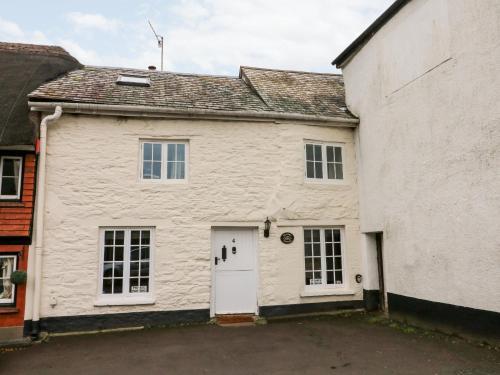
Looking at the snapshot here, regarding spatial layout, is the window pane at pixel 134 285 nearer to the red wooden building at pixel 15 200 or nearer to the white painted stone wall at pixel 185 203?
the white painted stone wall at pixel 185 203

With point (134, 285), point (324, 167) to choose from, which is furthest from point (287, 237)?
point (134, 285)

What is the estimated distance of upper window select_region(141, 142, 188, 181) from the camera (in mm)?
9570

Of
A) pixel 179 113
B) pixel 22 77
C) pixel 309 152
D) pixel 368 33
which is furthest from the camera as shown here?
pixel 309 152

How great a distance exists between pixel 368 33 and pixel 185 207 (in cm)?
662

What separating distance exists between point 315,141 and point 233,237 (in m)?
3.48

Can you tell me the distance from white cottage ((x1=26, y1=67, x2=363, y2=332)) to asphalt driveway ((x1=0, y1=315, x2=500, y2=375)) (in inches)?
37.5

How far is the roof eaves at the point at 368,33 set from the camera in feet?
30.1

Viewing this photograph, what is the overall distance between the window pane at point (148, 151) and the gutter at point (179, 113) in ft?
2.41

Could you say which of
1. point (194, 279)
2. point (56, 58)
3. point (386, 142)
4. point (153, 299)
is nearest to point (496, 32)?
point (386, 142)

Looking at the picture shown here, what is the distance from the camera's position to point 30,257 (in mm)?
8391

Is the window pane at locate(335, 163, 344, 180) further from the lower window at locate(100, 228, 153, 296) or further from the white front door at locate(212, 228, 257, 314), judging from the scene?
the lower window at locate(100, 228, 153, 296)

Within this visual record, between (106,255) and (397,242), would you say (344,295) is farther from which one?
(106,255)

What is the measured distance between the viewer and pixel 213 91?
1136cm

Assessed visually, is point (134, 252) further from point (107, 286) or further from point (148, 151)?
point (148, 151)
